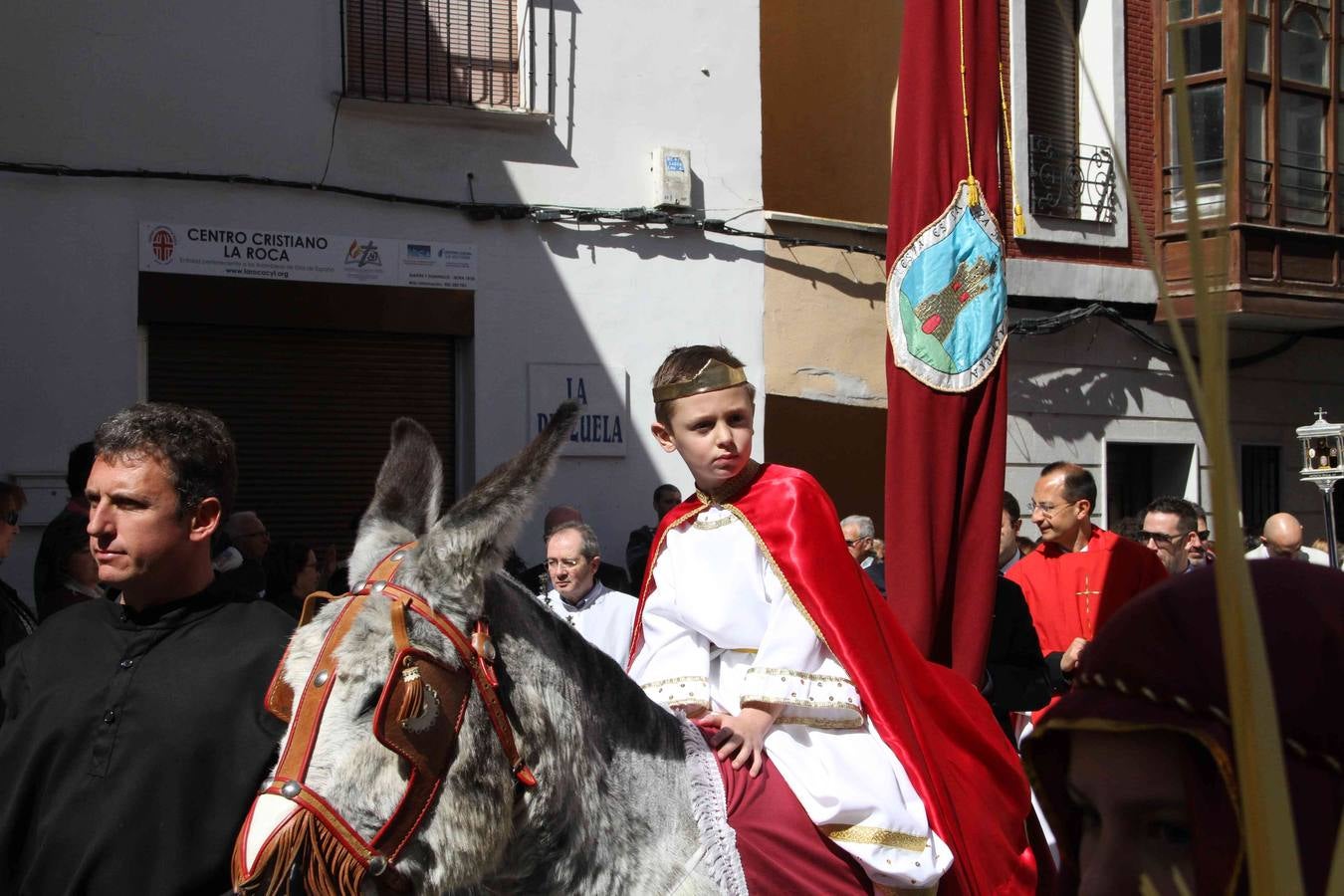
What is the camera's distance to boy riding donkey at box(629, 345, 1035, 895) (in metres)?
2.81

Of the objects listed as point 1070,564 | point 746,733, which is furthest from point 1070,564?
point 746,733

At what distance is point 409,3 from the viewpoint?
10430mm

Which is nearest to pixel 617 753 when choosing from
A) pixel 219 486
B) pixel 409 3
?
pixel 219 486

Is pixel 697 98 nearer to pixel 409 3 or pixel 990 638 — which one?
pixel 409 3

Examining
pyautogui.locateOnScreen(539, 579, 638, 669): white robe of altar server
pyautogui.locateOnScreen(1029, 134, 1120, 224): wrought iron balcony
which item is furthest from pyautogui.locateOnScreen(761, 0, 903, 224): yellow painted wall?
pyautogui.locateOnScreen(539, 579, 638, 669): white robe of altar server

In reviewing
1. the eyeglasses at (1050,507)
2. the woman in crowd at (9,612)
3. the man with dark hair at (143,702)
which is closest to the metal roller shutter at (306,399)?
the woman in crowd at (9,612)

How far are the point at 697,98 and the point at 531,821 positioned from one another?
9.62 meters

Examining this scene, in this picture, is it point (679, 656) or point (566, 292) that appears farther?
point (566, 292)

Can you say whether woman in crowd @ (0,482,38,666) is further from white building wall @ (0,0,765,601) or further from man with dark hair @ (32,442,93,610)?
white building wall @ (0,0,765,601)

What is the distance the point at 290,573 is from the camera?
756cm

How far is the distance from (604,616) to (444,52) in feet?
19.1

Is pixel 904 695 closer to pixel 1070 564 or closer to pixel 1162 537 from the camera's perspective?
pixel 1070 564

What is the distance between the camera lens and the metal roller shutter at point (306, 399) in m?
9.59

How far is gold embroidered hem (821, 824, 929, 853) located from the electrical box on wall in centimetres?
851
